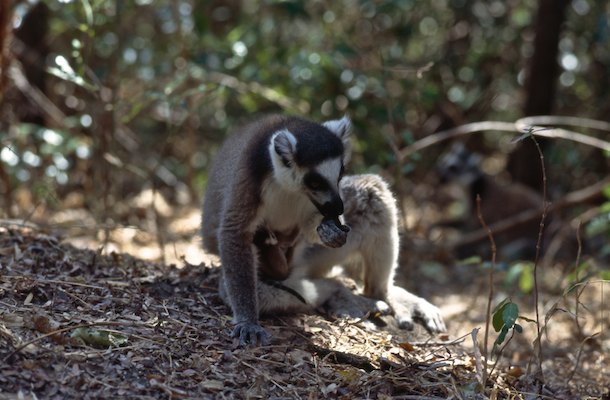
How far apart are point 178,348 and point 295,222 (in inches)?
55.7

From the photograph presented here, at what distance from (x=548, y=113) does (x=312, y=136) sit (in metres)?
7.89

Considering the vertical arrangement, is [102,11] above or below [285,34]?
below

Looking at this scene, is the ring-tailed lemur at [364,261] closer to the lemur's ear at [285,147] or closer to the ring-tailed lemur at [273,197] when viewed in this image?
the ring-tailed lemur at [273,197]

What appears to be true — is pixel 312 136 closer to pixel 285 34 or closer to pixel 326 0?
pixel 326 0

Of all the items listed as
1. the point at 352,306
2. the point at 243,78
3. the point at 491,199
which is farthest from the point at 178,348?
the point at 491,199

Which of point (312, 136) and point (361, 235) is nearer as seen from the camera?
point (312, 136)

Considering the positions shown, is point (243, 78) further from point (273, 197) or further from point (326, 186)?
point (326, 186)

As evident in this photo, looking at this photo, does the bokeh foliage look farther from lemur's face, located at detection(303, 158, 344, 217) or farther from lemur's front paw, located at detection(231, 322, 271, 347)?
lemur's front paw, located at detection(231, 322, 271, 347)

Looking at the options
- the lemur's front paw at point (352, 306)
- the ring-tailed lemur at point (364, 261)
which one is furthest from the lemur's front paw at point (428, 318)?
the lemur's front paw at point (352, 306)

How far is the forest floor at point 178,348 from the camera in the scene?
4.25m

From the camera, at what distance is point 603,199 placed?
11.3m

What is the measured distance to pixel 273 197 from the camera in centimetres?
544

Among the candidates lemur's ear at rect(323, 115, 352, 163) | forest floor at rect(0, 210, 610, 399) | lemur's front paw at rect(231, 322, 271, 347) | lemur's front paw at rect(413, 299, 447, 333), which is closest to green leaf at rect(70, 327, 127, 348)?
forest floor at rect(0, 210, 610, 399)

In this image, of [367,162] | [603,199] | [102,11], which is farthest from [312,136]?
[603,199]
